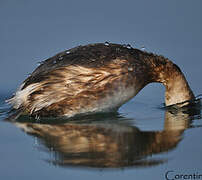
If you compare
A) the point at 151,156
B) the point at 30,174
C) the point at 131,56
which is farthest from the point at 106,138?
the point at 131,56

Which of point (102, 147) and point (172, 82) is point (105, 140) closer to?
point (102, 147)

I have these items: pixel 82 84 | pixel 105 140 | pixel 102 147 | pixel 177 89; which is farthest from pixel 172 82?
pixel 102 147

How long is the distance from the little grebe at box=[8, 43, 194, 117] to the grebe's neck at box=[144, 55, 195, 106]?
435 mm

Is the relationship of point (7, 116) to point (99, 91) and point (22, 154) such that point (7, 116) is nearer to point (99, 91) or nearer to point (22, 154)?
point (99, 91)

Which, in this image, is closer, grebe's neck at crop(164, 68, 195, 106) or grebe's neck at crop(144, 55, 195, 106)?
grebe's neck at crop(144, 55, 195, 106)

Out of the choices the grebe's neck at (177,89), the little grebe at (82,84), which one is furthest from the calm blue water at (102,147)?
the grebe's neck at (177,89)

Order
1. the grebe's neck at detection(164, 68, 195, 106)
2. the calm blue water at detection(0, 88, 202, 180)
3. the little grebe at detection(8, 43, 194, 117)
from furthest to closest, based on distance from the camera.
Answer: the grebe's neck at detection(164, 68, 195, 106)
the little grebe at detection(8, 43, 194, 117)
the calm blue water at detection(0, 88, 202, 180)

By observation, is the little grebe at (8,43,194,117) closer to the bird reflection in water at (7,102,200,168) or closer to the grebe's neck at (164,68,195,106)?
the bird reflection in water at (7,102,200,168)

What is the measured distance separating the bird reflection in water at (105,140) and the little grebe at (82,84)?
9.2 inches

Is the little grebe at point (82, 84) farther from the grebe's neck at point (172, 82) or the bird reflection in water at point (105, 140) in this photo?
the grebe's neck at point (172, 82)

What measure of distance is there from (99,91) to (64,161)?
2.02 meters

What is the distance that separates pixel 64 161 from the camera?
4293mm

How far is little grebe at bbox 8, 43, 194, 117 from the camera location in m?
6.18

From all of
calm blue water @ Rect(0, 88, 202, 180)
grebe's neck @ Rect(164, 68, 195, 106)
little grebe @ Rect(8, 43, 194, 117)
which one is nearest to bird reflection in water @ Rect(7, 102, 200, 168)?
calm blue water @ Rect(0, 88, 202, 180)
